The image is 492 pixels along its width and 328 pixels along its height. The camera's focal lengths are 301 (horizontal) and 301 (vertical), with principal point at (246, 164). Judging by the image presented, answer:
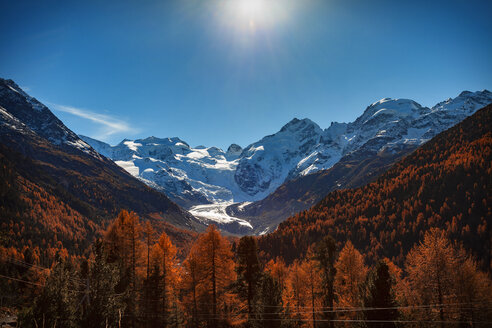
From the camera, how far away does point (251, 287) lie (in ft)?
136

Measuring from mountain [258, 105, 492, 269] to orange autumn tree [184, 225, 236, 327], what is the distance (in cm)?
11268

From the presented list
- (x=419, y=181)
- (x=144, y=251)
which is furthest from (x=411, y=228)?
(x=144, y=251)

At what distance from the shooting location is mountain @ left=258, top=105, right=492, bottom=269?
131000mm

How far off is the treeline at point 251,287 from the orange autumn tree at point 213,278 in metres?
0.12

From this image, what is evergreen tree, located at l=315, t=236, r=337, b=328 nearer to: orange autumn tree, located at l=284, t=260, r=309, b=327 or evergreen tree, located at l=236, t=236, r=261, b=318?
orange autumn tree, located at l=284, t=260, r=309, b=327

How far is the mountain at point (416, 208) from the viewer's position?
131000mm

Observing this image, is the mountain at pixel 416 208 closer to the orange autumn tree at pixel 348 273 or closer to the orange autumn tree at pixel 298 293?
the orange autumn tree at pixel 348 273

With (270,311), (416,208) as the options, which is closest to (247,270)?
(270,311)

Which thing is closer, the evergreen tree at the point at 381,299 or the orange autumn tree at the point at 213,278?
the evergreen tree at the point at 381,299

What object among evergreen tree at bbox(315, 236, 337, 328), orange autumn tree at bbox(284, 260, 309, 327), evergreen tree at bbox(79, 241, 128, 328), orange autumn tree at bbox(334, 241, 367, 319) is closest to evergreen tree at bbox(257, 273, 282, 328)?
evergreen tree at bbox(315, 236, 337, 328)

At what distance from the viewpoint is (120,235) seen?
4075 cm

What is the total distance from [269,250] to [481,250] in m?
88.0

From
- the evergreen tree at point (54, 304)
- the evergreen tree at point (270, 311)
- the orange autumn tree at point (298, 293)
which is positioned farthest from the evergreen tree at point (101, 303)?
the orange autumn tree at point (298, 293)

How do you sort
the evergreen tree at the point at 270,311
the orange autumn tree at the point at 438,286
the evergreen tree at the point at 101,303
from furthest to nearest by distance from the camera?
the orange autumn tree at the point at 438,286
the evergreen tree at the point at 270,311
the evergreen tree at the point at 101,303
